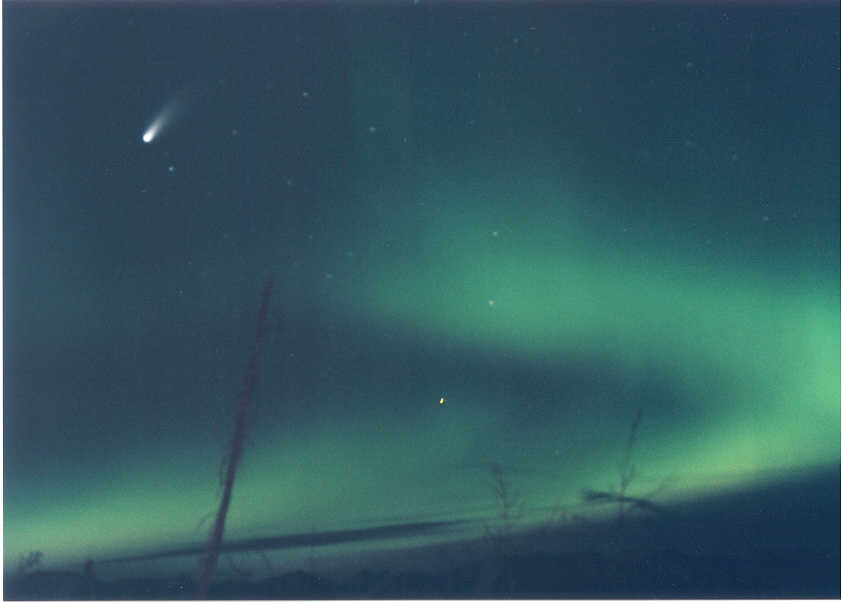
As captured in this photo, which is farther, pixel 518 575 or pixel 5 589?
pixel 518 575

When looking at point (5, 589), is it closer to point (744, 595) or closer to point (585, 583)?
point (585, 583)

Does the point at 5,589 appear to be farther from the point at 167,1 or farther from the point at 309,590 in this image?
the point at 167,1

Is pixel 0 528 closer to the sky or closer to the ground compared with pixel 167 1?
closer to the ground

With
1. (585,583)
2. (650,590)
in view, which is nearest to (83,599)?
(585,583)

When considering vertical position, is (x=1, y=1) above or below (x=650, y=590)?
above

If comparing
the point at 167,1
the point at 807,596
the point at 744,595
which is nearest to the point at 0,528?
the point at 167,1

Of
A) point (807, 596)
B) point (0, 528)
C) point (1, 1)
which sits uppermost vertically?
point (1, 1)

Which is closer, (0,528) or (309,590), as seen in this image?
(0,528)
